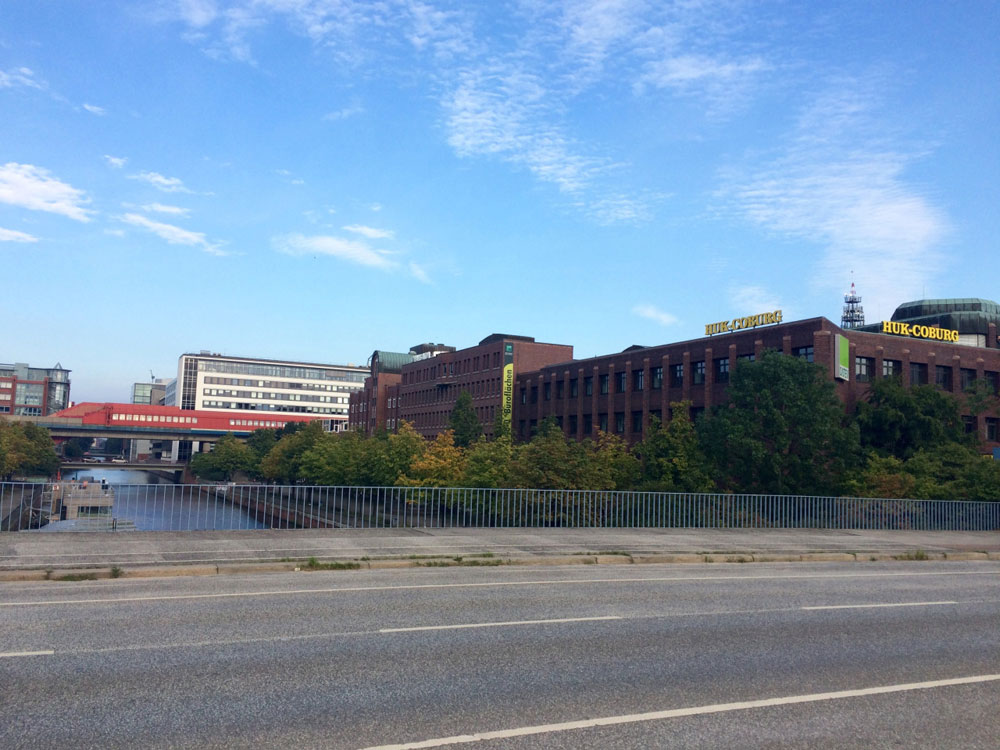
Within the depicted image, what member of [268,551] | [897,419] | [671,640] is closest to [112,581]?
[268,551]

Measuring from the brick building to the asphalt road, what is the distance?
77897mm

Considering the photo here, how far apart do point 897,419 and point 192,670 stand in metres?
50.7

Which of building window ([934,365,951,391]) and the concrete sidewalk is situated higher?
building window ([934,365,951,391])

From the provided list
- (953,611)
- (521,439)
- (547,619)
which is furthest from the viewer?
(521,439)

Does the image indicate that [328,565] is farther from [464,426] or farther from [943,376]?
[464,426]

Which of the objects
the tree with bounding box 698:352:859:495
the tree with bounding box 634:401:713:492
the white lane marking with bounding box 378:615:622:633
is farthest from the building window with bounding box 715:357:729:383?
the white lane marking with bounding box 378:615:622:633

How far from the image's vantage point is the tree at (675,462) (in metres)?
46.9

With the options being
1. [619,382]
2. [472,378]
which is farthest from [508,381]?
[619,382]

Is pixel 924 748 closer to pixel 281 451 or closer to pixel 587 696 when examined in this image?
pixel 587 696

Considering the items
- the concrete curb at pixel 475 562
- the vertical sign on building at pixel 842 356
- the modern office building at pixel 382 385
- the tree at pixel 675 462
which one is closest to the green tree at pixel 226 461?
the modern office building at pixel 382 385

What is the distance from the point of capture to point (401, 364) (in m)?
129

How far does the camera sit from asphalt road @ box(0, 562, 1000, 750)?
6168 mm

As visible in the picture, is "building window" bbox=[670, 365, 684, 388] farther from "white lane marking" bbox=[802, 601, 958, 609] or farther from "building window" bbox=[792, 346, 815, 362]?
"white lane marking" bbox=[802, 601, 958, 609]

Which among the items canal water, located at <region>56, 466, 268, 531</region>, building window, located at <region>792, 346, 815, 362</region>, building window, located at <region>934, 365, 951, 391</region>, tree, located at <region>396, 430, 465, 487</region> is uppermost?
building window, located at <region>792, 346, 815, 362</region>
